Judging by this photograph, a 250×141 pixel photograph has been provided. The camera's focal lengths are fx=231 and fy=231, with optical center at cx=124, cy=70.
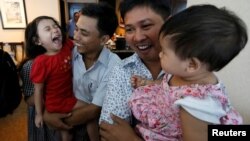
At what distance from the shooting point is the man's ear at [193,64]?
0.75m

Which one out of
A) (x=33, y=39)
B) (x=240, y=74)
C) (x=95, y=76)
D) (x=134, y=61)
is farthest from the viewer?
(x=33, y=39)

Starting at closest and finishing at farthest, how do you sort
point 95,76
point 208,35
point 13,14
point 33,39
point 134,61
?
point 208,35
point 134,61
point 95,76
point 33,39
point 13,14

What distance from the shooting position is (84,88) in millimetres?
1384

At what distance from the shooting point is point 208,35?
2.31ft

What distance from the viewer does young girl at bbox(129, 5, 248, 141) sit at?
0.71m

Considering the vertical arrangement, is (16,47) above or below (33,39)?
below

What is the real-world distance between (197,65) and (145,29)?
0.36 meters

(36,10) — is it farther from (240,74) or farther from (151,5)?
(240,74)

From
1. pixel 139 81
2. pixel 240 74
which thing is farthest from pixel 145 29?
pixel 240 74

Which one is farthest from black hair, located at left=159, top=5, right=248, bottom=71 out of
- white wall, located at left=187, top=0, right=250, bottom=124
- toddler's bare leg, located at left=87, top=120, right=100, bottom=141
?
toddler's bare leg, located at left=87, top=120, right=100, bottom=141

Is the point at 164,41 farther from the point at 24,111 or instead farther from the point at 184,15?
the point at 24,111

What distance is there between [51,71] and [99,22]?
1.44 ft

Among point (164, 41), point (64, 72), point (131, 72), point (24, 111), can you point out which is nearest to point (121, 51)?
point (24, 111)

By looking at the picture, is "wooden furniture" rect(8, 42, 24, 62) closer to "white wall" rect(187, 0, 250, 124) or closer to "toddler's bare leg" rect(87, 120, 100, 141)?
"toddler's bare leg" rect(87, 120, 100, 141)
